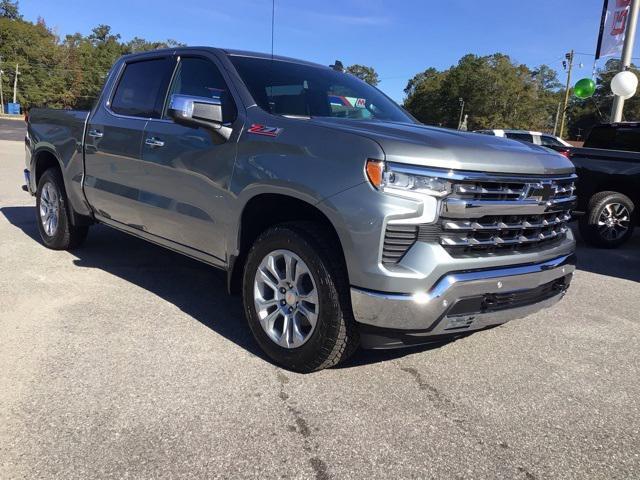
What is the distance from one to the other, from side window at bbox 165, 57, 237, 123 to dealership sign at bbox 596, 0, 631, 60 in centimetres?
1295

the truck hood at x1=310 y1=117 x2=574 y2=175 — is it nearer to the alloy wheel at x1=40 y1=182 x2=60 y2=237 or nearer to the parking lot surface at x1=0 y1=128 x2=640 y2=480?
the parking lot surface at x1=0 y1=128 x2=640 y2=480

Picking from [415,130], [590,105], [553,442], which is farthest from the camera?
[590,105]

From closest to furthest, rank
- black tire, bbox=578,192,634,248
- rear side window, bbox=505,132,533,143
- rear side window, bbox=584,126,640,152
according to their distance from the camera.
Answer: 1. black tire, bbox=578,192,634,248
2. rear side window, bbox=584,126,640,152
3. rear side window, bbox=505,132,533,143

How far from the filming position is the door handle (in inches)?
161

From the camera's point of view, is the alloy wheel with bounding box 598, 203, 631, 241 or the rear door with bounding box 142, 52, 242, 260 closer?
the rear door with bounding box 142, 52, 242, 260

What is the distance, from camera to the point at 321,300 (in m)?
3.00

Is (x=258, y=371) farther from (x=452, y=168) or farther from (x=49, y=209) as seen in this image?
(x=49, y=209)

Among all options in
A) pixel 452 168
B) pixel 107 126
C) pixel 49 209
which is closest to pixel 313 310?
pixel 452 168

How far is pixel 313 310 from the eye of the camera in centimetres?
313

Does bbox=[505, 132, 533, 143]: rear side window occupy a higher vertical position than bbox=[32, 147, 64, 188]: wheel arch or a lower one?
higher

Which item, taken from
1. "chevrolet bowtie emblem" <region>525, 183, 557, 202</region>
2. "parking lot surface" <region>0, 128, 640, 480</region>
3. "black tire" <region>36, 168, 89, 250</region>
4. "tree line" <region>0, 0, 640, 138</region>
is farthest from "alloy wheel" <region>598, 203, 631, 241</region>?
"tree line" <region>0, 0, 640, 138</region>

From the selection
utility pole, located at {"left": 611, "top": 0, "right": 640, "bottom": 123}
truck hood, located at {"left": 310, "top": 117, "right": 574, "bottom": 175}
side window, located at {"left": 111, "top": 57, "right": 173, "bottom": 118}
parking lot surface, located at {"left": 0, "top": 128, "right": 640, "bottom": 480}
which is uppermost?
utility pole, located at {"left": 611, "top": 0, "right": 640, "bottom": 123}

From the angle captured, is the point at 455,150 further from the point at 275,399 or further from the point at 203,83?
the point at 203,83

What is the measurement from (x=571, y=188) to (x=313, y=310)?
1869mm
